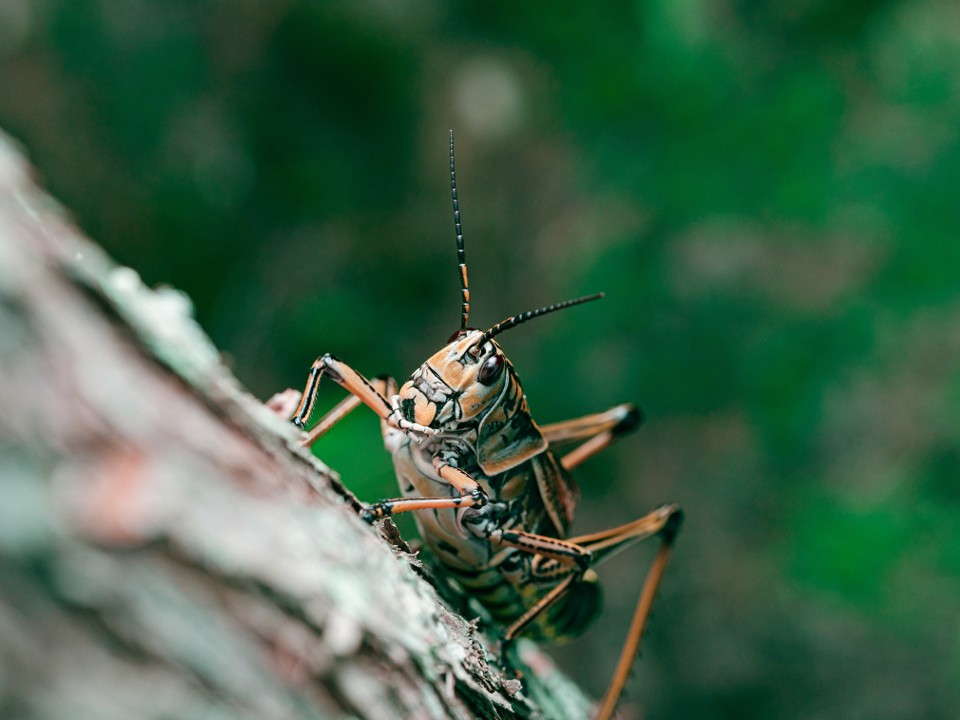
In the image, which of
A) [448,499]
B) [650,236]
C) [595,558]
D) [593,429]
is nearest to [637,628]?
[595,558]

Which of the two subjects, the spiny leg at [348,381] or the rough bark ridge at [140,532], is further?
the spiny leg at [348,381]

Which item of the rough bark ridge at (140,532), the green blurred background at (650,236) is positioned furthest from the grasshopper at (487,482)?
the green blurred background at (650,236)

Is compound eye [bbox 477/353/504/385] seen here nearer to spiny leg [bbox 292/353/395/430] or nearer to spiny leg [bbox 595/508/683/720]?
spiny leg [bbox 292/353/395/430]

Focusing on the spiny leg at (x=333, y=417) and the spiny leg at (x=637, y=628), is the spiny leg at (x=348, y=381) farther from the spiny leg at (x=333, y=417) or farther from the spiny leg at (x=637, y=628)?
the spiny leg at (x=637, y=628)

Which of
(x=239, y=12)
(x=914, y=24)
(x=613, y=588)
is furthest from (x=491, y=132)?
(x=613, y=588)

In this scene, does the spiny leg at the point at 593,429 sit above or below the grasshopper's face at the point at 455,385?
above

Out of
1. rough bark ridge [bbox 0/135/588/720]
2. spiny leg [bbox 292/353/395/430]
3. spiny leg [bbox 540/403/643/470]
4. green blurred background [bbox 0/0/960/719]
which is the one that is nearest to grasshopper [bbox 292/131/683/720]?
spiny leg [bbox 292/353/395/430]

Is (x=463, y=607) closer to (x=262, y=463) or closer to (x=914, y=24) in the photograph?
(x=262, y=463)

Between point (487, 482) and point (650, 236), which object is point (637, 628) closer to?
point (487, 482)
